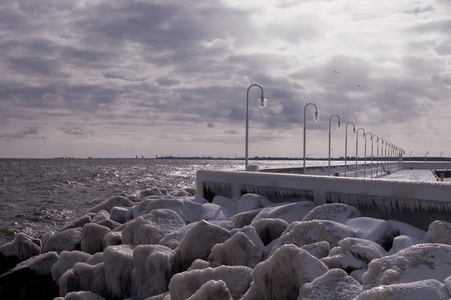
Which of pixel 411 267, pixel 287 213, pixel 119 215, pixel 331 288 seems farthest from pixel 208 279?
pixel 119 215

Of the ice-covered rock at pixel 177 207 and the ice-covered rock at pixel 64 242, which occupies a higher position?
the ice-covered rock at pixel 177 207

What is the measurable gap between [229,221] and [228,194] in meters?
A: 3.43

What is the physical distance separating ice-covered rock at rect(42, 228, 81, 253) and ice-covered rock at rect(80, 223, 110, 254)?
0.73 metres

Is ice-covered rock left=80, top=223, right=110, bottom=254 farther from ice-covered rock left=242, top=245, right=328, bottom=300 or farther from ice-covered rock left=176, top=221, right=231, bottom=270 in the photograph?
ice-covered rock left=242, top=245, right=328, bottom=300

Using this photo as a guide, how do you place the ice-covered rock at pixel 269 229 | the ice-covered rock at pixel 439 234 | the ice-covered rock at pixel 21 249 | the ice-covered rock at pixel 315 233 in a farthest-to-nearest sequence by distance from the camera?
the ice-covered rock at pixel 21 249, the ice-covered rock at pixel 269 229, the ice-covered rock at pixel 315 233, the ice-covered rock at pixel 439 234

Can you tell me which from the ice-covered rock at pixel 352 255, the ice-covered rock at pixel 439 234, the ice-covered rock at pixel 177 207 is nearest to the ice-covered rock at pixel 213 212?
the ice-covered rock at pixel 177 207

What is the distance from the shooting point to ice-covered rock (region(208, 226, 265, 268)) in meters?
6.50

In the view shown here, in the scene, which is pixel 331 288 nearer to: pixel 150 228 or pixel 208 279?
pixel 208 279

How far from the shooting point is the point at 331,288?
4734mm

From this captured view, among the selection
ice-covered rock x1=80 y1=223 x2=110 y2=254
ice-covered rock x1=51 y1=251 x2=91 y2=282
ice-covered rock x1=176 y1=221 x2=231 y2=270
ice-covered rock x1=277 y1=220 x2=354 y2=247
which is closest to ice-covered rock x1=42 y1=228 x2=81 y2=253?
ice-covered rock x1=80 y1=223 x2=110 y2=254

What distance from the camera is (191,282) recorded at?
17.9 feet

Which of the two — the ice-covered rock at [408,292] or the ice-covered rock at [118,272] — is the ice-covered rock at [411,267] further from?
the ice-covered rock at [118,272]

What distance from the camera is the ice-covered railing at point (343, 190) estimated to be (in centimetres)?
785

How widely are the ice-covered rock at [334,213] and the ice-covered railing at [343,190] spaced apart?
67 cm
